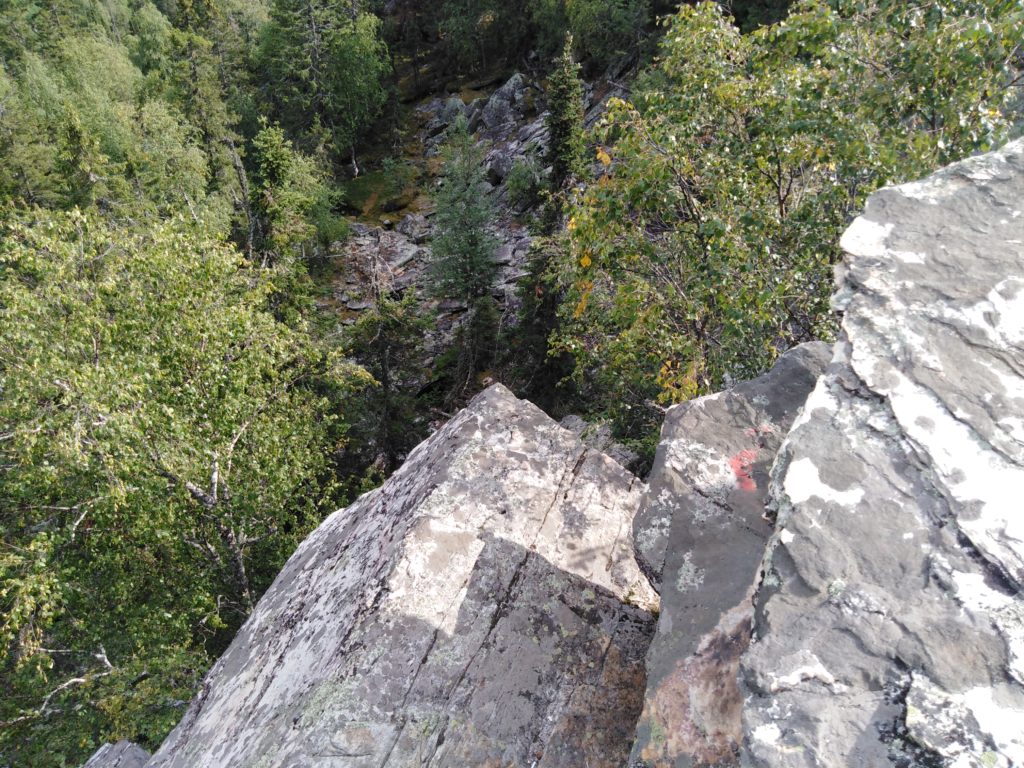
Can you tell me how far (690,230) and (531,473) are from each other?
4.29 meters

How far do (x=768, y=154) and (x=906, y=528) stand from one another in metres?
6.73

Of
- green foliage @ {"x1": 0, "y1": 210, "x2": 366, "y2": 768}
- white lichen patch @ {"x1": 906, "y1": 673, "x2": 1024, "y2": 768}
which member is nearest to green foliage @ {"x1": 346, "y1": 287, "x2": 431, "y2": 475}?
green foliage @ {"x1": 0, "y1": 210, "x2": 366, "y2": 768}

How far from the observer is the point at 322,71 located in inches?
2040

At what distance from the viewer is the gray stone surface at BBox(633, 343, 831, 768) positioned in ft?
11.1

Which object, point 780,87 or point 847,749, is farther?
point 780,87

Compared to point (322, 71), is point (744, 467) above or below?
above

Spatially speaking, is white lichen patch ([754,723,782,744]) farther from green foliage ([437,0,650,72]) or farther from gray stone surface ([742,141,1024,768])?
green foliage ([437,0,650,72])

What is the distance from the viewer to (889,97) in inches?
271

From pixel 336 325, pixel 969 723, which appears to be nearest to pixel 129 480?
pixel 969 723

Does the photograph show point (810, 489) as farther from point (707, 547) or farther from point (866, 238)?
point (866, 238)

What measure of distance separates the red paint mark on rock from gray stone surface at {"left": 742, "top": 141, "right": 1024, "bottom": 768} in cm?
123

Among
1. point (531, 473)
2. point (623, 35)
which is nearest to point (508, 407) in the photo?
point (531, 473)

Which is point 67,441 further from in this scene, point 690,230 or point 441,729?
point 690,230

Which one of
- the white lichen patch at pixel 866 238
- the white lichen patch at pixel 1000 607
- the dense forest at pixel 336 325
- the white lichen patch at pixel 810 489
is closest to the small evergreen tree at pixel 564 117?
the dense forest at pixel 336 325
